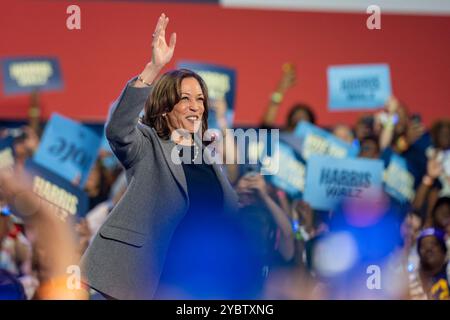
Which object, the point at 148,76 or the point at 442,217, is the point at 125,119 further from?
the point at 442,217

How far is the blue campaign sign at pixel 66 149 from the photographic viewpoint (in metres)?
5.28

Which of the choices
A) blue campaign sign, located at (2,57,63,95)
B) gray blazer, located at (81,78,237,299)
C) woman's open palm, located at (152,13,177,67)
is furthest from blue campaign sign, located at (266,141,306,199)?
woman's open palm, located at (152,13,177,67)

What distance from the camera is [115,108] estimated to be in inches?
113

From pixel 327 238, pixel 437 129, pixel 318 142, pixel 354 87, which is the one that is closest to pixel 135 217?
pixel 327 238

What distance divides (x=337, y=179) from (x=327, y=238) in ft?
1.97

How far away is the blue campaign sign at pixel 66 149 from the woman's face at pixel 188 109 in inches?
88.4

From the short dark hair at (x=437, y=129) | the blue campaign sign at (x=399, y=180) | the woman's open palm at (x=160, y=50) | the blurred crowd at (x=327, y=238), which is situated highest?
the woman's open palm at (x=160, y=50)

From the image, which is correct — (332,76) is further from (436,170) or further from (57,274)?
(57,274)

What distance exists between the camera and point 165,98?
3.14 meters

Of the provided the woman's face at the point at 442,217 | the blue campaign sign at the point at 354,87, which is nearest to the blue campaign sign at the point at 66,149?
the blue campaign sign at the point at 354,87

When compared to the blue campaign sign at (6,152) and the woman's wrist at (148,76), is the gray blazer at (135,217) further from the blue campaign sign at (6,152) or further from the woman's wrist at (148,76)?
the blue campaign sign at (6,152)

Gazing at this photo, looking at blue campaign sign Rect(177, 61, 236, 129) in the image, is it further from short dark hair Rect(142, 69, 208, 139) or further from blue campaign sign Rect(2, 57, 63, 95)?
short dark hair Rect(142, 69, 208, 139)

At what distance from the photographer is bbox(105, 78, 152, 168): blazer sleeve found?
286 centimetres
